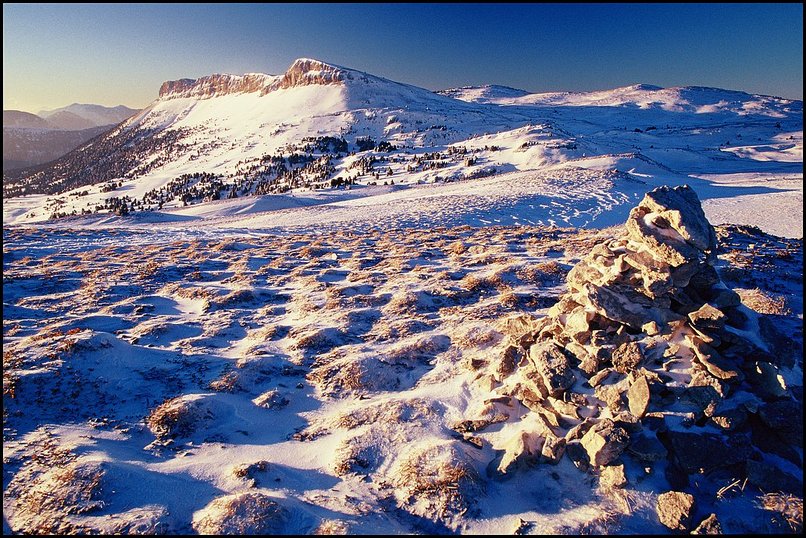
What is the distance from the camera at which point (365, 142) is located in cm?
9356

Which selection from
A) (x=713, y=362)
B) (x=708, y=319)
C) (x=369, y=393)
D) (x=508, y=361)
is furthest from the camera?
(x=369, y=393)

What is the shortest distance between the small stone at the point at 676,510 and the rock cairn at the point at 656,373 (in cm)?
4

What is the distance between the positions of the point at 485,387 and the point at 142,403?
637 cm

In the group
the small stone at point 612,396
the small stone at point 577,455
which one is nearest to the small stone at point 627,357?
the small stone at point 612,396

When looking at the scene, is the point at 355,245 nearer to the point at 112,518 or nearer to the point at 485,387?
the point at 485,387

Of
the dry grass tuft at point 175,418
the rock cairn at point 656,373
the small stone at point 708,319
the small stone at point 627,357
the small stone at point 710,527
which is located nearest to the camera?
the small stone at point 710,527

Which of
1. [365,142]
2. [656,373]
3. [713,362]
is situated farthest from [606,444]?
[365,142]

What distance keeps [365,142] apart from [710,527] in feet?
315

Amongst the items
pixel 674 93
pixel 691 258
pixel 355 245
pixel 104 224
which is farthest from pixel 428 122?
pixel 674 93

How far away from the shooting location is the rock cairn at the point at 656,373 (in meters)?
4.97

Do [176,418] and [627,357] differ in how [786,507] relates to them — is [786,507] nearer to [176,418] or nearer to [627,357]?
[627,357]

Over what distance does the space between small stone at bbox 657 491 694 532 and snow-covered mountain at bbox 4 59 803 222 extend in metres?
41.4

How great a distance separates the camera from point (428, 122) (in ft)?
340

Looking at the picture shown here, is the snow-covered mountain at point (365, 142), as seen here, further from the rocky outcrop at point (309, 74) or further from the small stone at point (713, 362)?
the small stone at point (713, 362)
